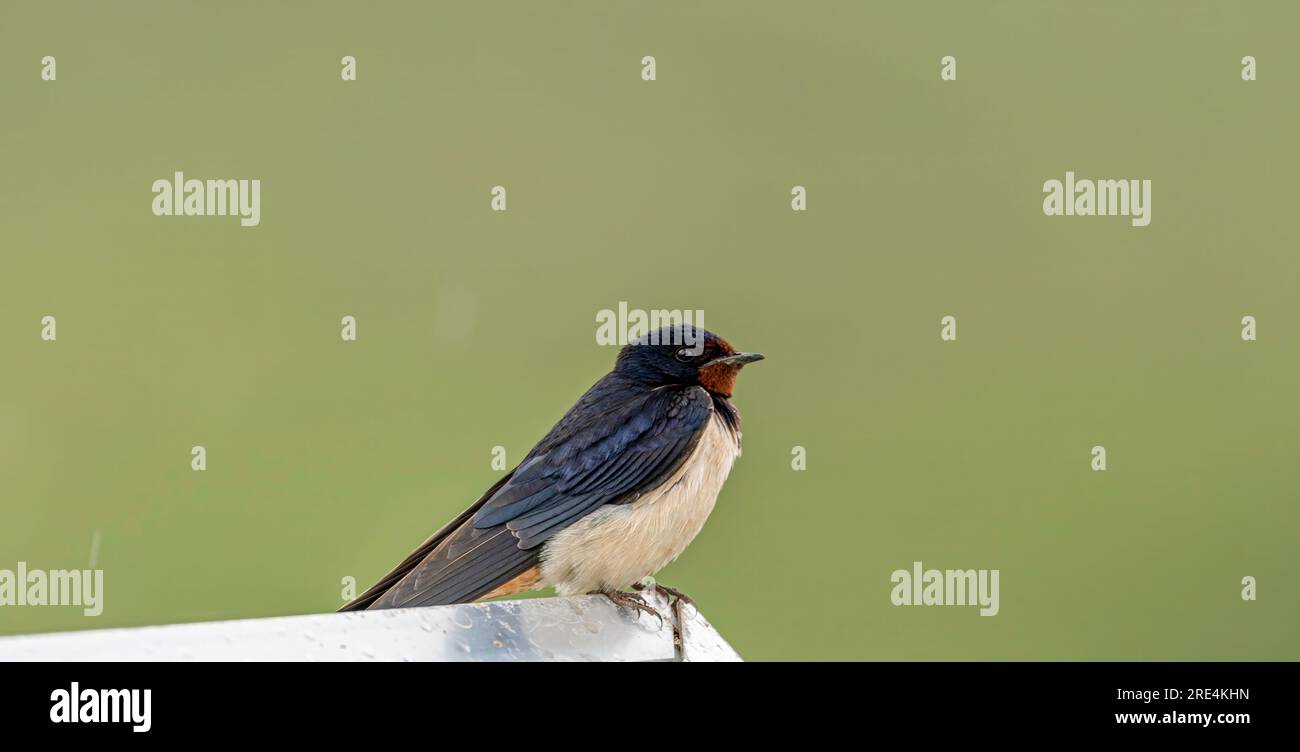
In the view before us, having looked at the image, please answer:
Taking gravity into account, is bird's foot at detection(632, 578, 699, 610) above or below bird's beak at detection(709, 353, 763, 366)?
below

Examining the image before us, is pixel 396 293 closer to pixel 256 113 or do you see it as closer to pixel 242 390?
pixel 242 390

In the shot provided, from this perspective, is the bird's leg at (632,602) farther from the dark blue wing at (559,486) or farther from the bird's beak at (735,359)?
the bird's beak at (735,359)

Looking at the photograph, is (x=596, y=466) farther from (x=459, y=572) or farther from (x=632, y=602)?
(x=632, y=602)

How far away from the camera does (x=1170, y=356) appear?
31.9ft

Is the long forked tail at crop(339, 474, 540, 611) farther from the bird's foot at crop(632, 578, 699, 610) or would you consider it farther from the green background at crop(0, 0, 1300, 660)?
the green background at crop(0, 0, 1300, 660)

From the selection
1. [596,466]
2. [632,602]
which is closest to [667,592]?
[632,602]

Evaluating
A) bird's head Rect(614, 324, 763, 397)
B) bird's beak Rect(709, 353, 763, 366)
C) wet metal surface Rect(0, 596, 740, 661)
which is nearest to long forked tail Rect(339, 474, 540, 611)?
bird's head Rect(614, 324, 763, 397)

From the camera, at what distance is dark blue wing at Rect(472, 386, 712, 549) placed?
142 inches

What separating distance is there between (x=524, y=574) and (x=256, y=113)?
7.64m

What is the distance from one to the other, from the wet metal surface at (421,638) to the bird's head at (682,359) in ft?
5.08

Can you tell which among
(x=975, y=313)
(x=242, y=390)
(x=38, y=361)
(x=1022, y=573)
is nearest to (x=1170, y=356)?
(x=975, y=313)

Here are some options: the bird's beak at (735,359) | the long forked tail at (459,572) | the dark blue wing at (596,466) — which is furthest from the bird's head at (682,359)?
the long forked tail at (459,572)

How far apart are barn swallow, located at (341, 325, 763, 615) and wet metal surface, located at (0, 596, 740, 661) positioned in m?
0.99

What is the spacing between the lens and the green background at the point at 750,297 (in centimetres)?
795
